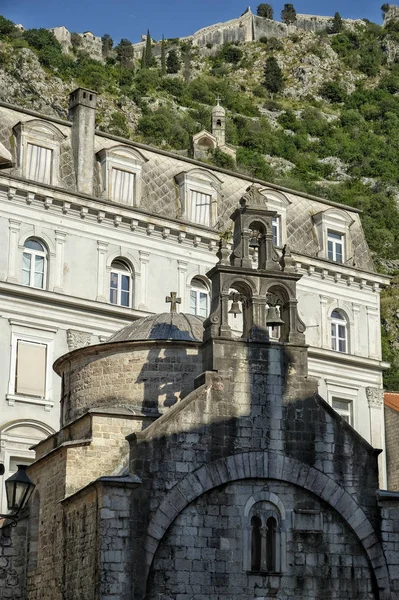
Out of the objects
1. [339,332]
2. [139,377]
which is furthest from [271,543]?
[339,332]

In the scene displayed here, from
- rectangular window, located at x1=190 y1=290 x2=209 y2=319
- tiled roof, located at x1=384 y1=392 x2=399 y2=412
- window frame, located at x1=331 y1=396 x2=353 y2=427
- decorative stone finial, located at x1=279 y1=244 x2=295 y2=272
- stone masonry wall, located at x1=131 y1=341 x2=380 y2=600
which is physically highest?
rectangular window, located at x1=190 y1=290 x2=209 y2=319

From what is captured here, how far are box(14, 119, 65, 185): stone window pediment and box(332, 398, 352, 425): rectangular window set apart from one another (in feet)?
46.6

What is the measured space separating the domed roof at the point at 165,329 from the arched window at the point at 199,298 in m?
12.8

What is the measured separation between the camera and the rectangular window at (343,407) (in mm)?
42719

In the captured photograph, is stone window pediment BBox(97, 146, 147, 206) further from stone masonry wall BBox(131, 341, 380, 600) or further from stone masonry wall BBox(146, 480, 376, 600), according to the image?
stone masonry wall BBox(146, 480, 376, 600)

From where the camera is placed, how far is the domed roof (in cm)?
2677

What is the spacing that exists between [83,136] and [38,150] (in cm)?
206

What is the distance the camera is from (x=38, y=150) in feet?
128

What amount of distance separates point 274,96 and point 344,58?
1619cm

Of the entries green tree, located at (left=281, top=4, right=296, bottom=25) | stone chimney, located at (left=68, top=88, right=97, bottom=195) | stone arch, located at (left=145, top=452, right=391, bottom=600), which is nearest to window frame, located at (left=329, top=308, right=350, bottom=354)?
stone chimney, located at (left=68, top=88, right=97, bottom=195)

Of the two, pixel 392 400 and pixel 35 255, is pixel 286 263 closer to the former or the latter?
pixel 35 255

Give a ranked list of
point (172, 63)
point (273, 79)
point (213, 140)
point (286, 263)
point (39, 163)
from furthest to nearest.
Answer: point (172, 63)
point (273, 79)
point (213, 140)
point (39, 163)
point (286, 263)

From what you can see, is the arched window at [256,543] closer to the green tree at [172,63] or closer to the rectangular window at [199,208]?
the rectangular window at [199,208]

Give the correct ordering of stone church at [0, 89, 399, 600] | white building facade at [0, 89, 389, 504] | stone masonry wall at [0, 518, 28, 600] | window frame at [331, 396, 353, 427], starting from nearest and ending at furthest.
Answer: stone church at [0, 89, 399, 600] < stone masonry wall at [0, 518, 28, 600] < white building facade at [0, 89, 389, 504] < window frame at [331, 396, 353, 427]
